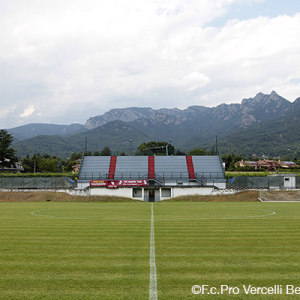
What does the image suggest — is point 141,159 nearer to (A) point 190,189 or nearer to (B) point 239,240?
(A) point 190,189

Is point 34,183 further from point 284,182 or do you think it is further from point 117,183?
point 284,182

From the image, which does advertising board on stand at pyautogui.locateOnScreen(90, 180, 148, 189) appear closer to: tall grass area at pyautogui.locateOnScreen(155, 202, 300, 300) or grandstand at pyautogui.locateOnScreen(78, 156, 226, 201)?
grandstand at pyautogui.locateOnScreen(78, 156, 226, 201)

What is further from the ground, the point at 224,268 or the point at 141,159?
the point at 141,159

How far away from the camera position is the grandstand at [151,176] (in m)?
55.3

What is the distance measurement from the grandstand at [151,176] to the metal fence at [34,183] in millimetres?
4714

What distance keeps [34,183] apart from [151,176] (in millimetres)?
21850

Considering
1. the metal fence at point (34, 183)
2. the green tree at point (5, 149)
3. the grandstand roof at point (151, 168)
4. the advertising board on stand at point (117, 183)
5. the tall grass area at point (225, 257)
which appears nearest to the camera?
the tall grass area at point (225, 257)

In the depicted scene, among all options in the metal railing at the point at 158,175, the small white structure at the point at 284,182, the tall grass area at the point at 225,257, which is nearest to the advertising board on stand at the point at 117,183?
the metal railing at the point at 158,175

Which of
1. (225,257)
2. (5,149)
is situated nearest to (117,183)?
(225,257)

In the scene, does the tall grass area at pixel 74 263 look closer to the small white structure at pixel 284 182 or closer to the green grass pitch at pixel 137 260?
the green grass pitch at pixel 137 260

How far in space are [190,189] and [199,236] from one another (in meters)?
39.3

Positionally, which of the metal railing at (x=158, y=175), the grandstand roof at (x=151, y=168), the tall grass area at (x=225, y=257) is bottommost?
the tall grass area at (x=225, y=257)

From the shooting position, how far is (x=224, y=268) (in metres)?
10.7

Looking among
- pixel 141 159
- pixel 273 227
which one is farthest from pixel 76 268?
pixel 141 159
